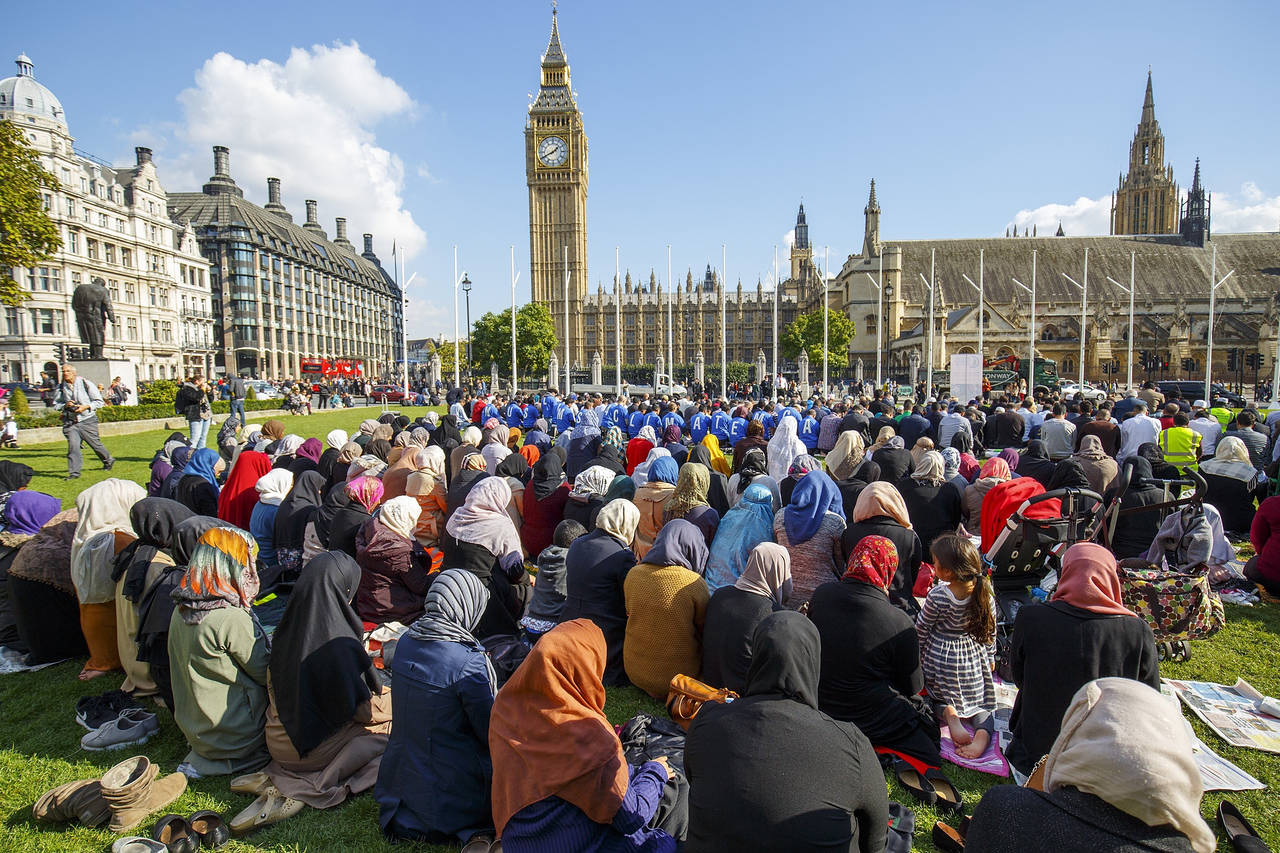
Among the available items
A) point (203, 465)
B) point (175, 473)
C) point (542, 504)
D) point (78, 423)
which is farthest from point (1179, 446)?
point (78, 423)

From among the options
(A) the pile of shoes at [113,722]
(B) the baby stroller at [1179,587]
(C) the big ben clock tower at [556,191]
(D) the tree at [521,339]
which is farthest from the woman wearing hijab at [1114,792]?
(C) the big ben clock tower at [556,191]

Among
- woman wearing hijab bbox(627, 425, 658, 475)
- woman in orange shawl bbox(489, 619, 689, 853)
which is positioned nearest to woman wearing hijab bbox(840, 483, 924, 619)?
woman in orange shawl bbox(489, 619, 689, 853)

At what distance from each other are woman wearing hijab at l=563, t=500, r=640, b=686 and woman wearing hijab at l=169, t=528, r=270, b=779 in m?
2.04

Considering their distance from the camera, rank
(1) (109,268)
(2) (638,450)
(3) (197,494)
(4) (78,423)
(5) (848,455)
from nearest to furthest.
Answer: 1. (3) (197,494)
2. (5) (848,455)
3. (2) (638,450)
4. (4) (78,423)
5. (1) (109,268)

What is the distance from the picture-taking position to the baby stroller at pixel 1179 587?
199 inches

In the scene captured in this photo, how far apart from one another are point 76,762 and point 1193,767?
5706 mm

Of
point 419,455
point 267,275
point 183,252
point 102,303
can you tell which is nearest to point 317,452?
point 419,455

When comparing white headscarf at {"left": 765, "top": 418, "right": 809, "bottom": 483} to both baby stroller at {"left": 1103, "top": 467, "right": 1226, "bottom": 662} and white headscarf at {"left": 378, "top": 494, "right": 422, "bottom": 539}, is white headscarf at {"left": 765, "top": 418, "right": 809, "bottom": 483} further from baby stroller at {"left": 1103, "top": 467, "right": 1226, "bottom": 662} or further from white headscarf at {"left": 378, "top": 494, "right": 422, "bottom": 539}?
white headscarf at {"left": 378, "top": 494, "right": 422, "bottom": 539}

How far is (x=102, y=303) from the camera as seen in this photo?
18.3 metres

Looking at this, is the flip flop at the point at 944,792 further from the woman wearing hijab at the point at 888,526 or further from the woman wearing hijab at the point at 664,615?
the woman wearing hijab at the point at 664,615

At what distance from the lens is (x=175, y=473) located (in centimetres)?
834

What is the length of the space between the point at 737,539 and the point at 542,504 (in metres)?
3.03

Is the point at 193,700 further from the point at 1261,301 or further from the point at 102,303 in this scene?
the point at 1261,301

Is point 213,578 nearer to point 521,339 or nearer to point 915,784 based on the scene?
point 915,784
